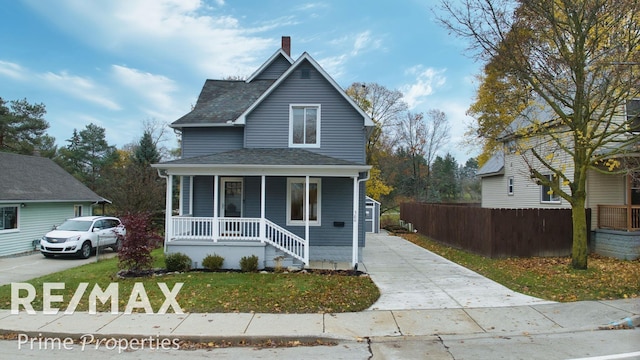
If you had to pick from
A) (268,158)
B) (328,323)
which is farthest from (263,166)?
(328,323)

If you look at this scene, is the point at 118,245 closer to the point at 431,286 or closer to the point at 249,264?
the point at 249,264

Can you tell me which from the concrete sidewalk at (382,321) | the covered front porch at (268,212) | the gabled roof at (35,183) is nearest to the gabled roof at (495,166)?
the covered front porch at (268,212)

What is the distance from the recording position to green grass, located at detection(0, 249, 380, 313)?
7.71 m

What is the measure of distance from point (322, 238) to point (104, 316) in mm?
7690

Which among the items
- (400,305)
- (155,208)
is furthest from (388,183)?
(400,305)

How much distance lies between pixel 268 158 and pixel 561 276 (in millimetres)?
9230

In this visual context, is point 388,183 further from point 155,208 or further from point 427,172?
point 155,208

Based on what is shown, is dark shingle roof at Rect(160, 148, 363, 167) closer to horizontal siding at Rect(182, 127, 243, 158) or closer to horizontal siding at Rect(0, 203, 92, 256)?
horizontal siding at Rect(182, 127, 243, 158)

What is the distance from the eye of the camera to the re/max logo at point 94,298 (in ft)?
24.8

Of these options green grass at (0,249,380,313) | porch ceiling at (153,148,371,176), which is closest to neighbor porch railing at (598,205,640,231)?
porch ceiling at (153,148,371,176)

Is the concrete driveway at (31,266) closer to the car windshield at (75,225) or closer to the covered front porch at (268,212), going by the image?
the car windshield at (75,225)

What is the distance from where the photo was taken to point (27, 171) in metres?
23.3

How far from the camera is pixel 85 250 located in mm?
17172

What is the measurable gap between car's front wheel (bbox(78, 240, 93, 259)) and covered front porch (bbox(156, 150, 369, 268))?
20.2 feet
